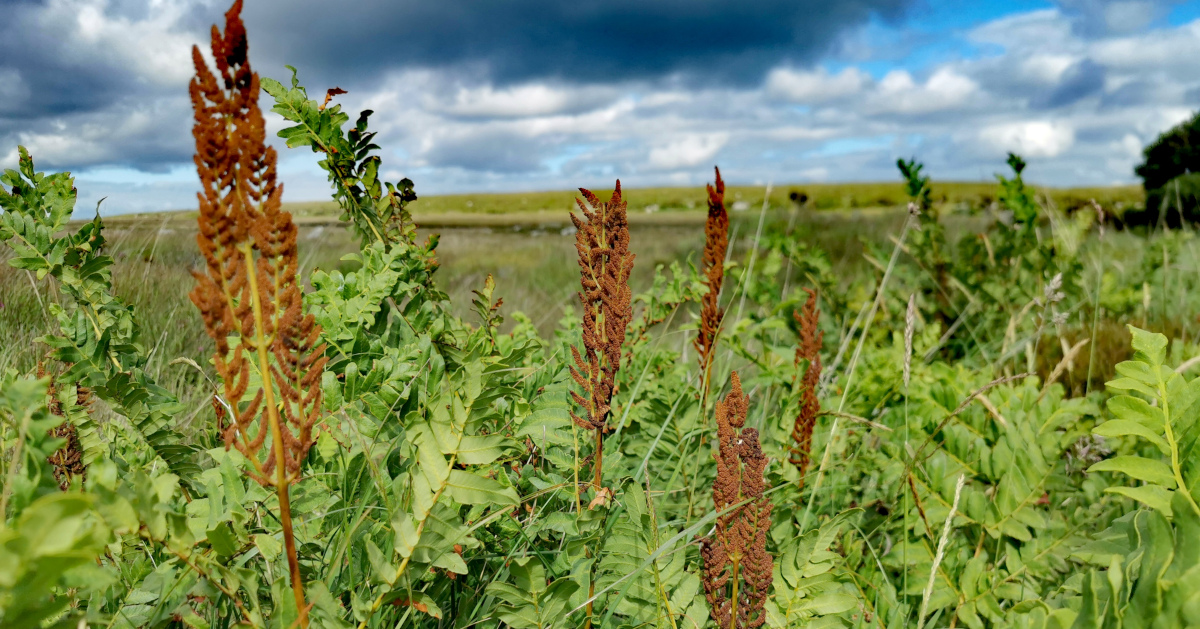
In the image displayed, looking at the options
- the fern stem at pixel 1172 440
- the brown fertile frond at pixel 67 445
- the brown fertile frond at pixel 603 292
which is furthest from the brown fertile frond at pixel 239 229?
the fern stem at pixel 1172 440

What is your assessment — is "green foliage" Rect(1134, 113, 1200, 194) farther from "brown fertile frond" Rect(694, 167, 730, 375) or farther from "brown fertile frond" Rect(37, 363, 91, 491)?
"brown fertile frond" Rect(37, 363, 91, 491)

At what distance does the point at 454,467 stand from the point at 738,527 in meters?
0.54

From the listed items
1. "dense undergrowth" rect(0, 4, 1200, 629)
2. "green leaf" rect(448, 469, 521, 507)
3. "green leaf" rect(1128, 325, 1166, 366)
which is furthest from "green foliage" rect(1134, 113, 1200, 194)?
"green leaf" rect(448, 469, 521, 507)

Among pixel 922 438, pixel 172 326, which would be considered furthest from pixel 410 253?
pixel 172 326

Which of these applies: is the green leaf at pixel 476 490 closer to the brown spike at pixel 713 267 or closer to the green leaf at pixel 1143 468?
the green leaf at pixel 1143 468

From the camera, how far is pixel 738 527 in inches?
49.0

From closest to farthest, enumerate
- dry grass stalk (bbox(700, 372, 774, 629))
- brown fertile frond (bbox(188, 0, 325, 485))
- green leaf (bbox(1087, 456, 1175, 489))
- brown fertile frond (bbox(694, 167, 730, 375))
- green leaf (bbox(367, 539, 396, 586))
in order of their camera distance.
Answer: brown fertile frond (bbox(188, 0, 325, 485)), green leaf (bbox(367, 539, 396, 586)), green leaf (bbox(1087, 456, 1175, 489)), dry grass stalk (bbox(700, 372, 774, 629)), brown fertile frond (bbox(694, 167, 730, 375))

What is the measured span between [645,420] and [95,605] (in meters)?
1.28

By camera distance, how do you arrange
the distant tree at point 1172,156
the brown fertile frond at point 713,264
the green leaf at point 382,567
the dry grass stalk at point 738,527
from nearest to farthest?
the green leaf at point 382,567, the dry grass stalk at point 738,527, the brown fertile frond at point 713,264, the distant tree at point 1172,156

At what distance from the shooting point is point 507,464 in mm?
1706

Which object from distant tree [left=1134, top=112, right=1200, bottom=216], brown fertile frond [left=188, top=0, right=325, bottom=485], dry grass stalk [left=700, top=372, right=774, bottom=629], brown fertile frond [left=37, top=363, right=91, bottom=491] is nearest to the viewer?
brown fertile frond [left=188, top=0, right=325, bottom=485]

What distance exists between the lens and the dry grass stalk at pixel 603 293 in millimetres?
1173

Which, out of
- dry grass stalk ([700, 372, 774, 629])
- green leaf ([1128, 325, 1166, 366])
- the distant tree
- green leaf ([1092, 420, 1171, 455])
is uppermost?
the distant tree

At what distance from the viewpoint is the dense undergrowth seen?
0.84 metres
